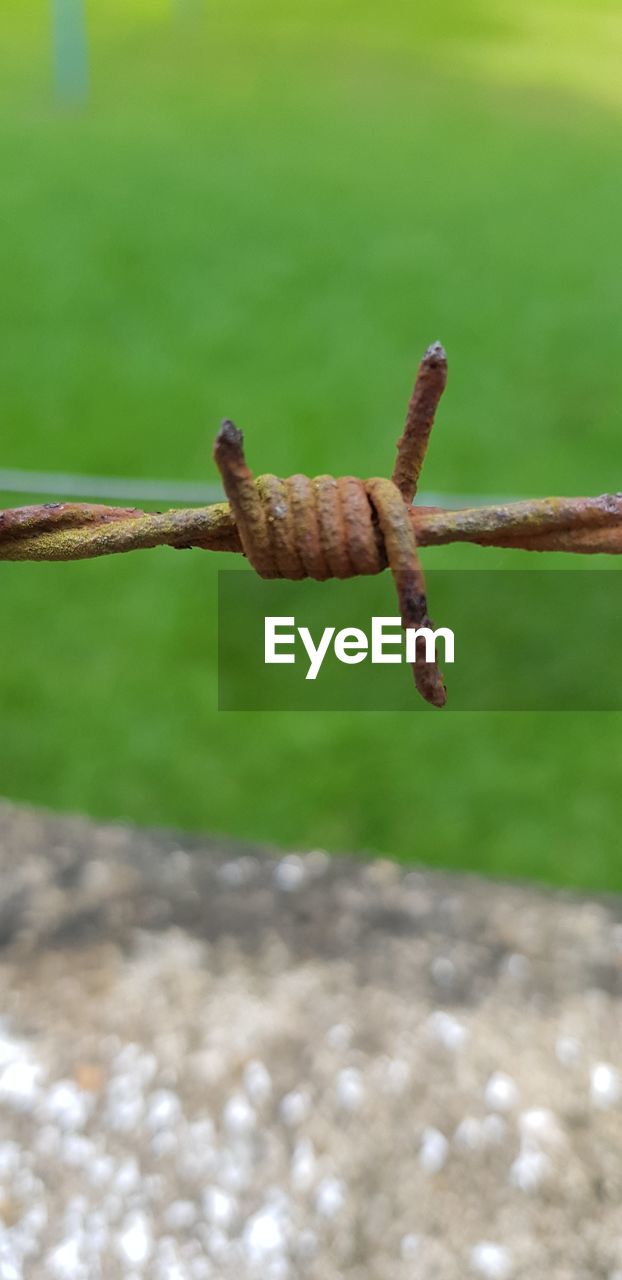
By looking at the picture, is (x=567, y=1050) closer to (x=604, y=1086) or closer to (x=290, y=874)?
(x=604, y=1086)

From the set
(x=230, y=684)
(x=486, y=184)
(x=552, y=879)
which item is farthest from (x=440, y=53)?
(x=552, y=879)

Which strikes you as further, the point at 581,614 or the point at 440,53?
the point at 440,53

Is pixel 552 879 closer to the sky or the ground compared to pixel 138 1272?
closer to the sky

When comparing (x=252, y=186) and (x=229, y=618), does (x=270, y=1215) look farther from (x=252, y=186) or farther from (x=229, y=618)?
(x=252, y=186)

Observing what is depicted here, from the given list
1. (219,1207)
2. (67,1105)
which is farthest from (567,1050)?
(67,1105)

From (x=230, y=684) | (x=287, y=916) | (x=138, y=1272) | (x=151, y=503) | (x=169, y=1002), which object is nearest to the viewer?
(x=138, y=1272)

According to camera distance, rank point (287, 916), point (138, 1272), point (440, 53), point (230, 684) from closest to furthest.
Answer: point (138, 1272) → point (287, 916) → point (230, 684) → point (440, 53)
